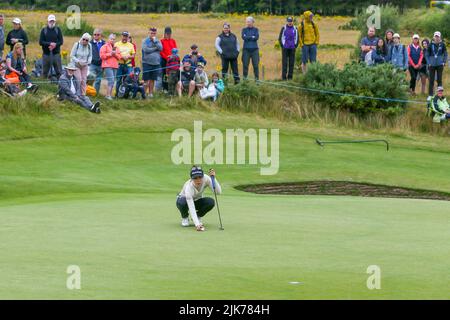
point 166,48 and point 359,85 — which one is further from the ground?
point 166,48

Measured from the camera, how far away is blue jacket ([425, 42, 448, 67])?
38.9 meters

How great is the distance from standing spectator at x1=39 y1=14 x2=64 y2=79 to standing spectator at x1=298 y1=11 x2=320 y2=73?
862 cm

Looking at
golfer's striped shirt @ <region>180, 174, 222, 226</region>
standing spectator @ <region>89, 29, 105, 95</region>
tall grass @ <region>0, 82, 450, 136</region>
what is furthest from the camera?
tall grass @ <region>0, 82, 450, 136</region>

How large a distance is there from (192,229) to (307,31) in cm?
2139

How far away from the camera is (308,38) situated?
39188 millimetres

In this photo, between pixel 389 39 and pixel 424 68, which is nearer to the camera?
pixel 389 39

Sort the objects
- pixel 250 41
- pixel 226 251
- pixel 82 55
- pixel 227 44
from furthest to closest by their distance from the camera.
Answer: pixel 250 41 < pixel 227 44 < pixel 82 55 < pixel 226 251

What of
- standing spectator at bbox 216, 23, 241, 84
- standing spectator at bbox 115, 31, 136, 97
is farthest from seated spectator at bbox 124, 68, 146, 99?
standing spectator at bbox 216, 23, 241, 84

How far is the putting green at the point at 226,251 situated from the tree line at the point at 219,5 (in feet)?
233

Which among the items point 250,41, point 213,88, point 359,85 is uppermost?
point 250,41

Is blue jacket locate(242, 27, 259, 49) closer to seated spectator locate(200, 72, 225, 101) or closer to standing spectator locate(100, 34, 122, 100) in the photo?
seated spectator locate(200, 72, 225, 101)

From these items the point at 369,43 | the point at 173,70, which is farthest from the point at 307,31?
the point at 173,70

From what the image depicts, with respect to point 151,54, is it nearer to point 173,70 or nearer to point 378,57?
point 173,70
